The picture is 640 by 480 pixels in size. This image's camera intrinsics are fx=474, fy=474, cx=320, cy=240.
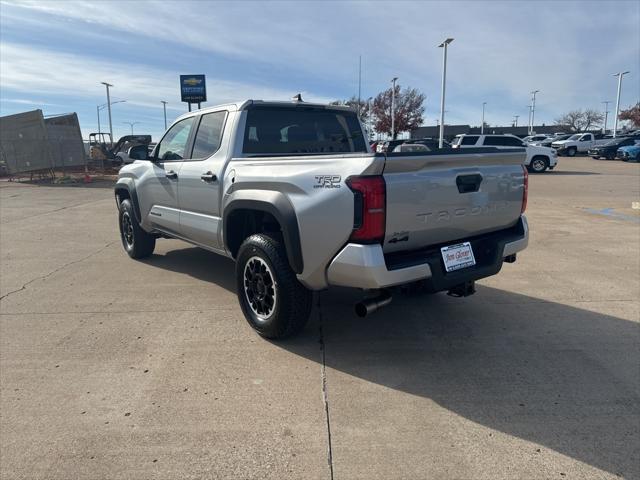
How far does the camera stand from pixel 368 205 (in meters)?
3.04

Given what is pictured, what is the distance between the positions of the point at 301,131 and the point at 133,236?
3207 mm

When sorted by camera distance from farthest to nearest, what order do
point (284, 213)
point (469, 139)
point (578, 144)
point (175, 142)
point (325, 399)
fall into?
point (578, 144) → point (469, 139) → point (175, 142) → point (284, 213) → point (325, 399)

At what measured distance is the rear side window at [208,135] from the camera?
15.4 ft

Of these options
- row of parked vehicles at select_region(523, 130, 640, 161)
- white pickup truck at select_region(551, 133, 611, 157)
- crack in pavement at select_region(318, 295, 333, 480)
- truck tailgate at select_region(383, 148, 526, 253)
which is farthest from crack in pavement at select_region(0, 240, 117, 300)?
white pickup truck at select_region(551, 133, 611, 157)

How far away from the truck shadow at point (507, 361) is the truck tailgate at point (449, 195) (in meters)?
0.95

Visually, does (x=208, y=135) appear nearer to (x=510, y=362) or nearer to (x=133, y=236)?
(x=133, y=236)

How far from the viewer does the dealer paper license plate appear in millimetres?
3457

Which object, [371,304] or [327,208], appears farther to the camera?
[371,304]

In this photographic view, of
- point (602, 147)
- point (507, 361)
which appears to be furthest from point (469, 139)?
point (507, 361)

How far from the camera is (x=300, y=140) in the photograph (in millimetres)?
4910

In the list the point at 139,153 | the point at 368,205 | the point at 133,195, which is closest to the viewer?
the point at 368,205

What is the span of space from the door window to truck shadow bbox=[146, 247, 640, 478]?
2.32m

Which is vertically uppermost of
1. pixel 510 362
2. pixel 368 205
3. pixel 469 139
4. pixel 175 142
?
pixel 469 139

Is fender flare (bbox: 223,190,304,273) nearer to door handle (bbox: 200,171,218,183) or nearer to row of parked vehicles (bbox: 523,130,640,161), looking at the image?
door handle (bbox: 200,171,218,183)
